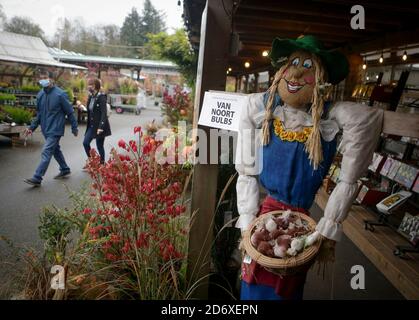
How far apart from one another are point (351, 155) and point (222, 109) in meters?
0.82

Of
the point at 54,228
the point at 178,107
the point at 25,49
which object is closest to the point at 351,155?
the point at 54,228

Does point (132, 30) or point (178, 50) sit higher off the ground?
point (132, 30)

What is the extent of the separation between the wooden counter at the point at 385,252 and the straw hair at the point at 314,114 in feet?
6.76

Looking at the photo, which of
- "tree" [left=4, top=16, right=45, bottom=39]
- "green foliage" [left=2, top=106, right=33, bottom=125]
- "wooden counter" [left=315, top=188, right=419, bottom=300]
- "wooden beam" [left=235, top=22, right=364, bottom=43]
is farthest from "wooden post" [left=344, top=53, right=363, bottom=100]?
"tree" [left=4, top=16, right=45, bottom=39]

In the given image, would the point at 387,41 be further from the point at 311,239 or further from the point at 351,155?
the point at 311,239

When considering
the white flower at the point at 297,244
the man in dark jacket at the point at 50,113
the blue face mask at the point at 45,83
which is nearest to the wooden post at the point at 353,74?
the white flower at the point at 297,244

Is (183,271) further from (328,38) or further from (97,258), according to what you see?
(328,38)

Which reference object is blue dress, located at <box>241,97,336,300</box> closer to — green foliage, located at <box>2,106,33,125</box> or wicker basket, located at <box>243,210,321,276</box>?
wicker basket, located at <box>243,210,321,276</box>

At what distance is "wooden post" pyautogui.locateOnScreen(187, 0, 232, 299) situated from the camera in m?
2.13

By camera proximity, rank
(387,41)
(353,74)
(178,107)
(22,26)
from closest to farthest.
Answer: (387,41) < (353,74) < (178,107) < (22,26)

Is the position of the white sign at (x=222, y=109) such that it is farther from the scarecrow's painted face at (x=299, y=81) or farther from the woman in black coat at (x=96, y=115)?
the woman in black coat at (x=96, y=115)

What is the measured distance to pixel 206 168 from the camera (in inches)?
90.1

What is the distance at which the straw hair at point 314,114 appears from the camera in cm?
176

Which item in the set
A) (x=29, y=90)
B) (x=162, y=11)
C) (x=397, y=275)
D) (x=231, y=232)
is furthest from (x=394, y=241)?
(x=162, y=11)
